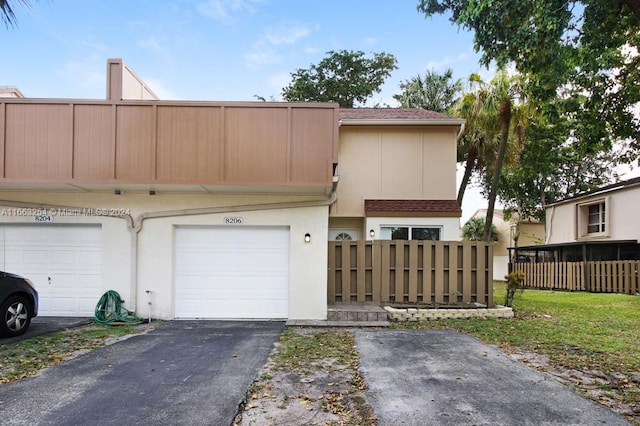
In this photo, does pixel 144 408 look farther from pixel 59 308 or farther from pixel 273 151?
pixel 59 308

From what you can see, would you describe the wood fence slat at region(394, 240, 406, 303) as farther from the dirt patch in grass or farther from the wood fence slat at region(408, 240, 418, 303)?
the dirt patch in grass

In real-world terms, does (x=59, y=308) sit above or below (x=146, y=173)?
below

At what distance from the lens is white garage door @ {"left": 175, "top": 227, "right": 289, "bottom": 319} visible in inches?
362

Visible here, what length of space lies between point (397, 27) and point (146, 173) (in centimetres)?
856

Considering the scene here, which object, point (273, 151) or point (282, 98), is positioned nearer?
point (273, 151)

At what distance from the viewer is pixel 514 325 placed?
349 inches

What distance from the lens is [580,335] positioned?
7977 mm

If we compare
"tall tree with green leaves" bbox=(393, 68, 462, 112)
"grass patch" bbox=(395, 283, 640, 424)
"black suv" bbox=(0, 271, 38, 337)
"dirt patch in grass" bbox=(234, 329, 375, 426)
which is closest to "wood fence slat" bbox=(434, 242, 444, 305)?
"grass patch" bbox=(395, 283, 640, 424)

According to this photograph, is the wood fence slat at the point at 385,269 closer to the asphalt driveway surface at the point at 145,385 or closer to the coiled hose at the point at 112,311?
the asphalt driveway surface at the point at 145,385

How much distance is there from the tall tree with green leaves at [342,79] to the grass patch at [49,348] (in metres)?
23.2

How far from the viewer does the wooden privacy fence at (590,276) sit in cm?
1567

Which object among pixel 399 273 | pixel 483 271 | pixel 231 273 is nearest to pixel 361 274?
pixel 399 273

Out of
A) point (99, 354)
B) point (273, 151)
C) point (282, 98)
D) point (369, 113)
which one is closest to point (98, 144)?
point (273, 151)

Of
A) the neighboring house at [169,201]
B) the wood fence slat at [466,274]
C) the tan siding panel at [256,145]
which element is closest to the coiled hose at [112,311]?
the neighboring house at [169,201]
